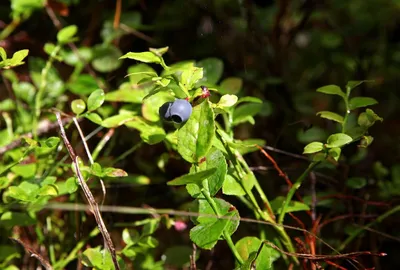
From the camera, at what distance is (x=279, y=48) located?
4.47 feet

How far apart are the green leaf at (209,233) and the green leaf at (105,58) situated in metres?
0.55

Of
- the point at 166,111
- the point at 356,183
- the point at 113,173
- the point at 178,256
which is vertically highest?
the point at 166,111

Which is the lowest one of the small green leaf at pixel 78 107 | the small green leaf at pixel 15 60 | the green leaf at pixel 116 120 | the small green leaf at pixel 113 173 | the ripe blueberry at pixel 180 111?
the small green leaf at pixel 113 173

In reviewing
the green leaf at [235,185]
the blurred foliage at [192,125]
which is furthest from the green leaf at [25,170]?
the green leaf at [235,185]

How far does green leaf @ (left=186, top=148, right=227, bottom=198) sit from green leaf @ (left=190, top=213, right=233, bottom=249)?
0.12 ft

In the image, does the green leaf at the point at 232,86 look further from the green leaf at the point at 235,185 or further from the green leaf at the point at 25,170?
the green leaf at the point at 25,170

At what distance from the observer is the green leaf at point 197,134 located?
2.14 feet

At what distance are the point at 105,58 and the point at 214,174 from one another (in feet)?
1.85

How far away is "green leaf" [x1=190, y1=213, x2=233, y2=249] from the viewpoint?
65 centimetres

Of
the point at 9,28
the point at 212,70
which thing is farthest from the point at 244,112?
the point at 9,28

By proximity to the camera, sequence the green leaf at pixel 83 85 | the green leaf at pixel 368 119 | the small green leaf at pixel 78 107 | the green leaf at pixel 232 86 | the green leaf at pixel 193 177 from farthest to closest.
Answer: the green leaf at pixel 83 85, the green leaf at pixel 232 86, the small green leaf at pixel 78 107, the green leaf at pixel 368 119, the green leaf at pixel 193 177

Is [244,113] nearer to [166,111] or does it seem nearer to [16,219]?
[166,111]

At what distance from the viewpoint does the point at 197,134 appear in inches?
26.1

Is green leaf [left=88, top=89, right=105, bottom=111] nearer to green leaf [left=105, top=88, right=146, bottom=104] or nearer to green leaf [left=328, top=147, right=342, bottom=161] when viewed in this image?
green leaf [left=105, top=88, right=146, bottom=104]
